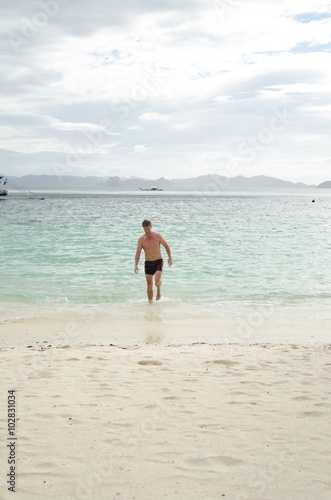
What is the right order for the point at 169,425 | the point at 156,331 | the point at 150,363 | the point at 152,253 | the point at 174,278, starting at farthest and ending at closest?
the point at 174,278 → the point at 152,253 → the point at 156,331 → the point at 150,363 → the point at 169,425

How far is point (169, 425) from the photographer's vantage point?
12.7 ft

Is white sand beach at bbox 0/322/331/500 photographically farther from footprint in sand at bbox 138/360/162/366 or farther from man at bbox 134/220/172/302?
man at bbox 134/220/172/302

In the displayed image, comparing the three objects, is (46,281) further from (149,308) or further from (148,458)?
(148,458)

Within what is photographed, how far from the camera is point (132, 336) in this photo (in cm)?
771

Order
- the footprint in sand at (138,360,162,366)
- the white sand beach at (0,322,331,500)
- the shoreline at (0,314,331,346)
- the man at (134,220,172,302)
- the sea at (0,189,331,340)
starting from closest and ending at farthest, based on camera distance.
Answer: the white sand beach at (0,322,331,500) < the footprint in sand at (138,360,162,366) < the shoreline at (0,314,331,346) < the sea at (0,189,331,340) < the man at (134,220,172,302)

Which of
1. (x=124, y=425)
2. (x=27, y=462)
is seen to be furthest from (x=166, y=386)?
(x=27, y=462)

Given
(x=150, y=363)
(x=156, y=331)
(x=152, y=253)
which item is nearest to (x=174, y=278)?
(x=152, y=253)

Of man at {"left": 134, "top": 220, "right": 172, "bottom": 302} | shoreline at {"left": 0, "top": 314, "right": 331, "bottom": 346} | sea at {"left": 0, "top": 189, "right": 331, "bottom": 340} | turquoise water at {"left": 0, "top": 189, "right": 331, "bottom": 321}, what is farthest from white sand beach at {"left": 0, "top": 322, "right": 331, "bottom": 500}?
man at {"left": 134, "top": 220, "right": 172, "bottom": 302}

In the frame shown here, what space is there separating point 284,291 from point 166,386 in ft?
25.7

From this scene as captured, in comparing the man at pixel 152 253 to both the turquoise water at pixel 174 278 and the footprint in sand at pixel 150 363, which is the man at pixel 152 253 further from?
the footprint in sand at pixel 150 363

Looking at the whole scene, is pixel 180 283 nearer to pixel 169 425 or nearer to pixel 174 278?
pixel 174 278

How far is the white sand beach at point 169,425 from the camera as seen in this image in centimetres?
304

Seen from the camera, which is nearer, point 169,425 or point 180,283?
point 169,425

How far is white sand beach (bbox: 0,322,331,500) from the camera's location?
120 inches
